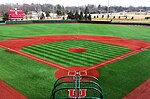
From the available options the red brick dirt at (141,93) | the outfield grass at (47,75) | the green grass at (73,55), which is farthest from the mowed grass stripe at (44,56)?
the red brick dirt at (141,93)

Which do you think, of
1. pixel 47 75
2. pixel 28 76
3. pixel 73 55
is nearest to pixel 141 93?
pixel 47 75

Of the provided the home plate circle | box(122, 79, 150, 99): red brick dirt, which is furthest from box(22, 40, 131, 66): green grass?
box(122, 79, 150, 99): red brick dirt

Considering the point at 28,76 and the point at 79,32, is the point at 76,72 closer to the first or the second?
the point at 28,76

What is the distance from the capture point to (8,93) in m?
11.3

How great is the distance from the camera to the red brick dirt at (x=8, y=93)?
10.9m

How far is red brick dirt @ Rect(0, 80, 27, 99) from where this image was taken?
10.9 meters

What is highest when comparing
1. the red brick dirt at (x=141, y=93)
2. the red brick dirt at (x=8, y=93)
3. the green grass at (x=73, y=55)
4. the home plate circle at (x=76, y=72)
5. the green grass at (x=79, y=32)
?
the green grass at (x=79, y=32)

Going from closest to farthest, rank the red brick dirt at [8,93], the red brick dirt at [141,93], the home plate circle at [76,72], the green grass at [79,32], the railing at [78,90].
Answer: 1. the railing at [78,90]
2. the red brick dirt at [8,93]
3. the red brick dirt at [141,93]
4. the home plate circle at [76,72]
5. the green grass at [79,32]

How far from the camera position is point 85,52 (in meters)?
21.0

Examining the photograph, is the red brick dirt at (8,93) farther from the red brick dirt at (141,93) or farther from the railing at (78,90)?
the red brick dirt at (141,93)

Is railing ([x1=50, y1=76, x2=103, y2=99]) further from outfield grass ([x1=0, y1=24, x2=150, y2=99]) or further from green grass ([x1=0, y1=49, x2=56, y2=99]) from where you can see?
green grass ([x1=0, y1=49, x2=56, y2=99])

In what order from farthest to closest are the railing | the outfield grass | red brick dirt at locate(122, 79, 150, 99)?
1. the outfield grass
2. red brick dirt at locate(122, 79, 150, 99)
3. the railing

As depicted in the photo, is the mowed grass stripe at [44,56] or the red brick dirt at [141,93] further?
the mowed grass stripe at [44,56]

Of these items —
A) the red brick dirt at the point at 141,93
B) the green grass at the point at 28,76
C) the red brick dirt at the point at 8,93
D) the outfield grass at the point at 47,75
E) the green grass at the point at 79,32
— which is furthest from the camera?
the green grass at the point at 79,32
